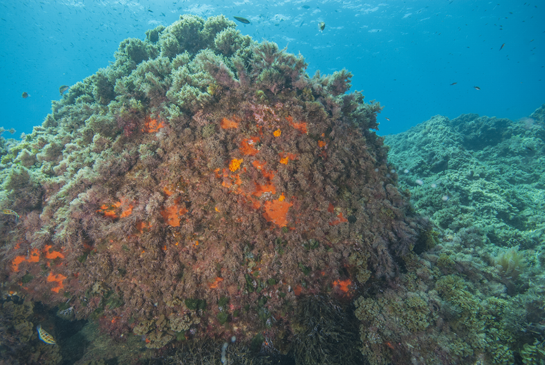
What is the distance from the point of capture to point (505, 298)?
16.1 feet

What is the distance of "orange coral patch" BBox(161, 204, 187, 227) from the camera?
15.8 ft

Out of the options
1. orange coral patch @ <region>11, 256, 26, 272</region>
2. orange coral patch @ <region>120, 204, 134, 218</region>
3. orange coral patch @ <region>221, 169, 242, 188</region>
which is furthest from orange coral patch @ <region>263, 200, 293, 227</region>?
orange coral patch @ <region>11, 256, 26, 272</region>

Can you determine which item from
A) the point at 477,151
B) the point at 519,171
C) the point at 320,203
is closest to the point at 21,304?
the point at 320,203

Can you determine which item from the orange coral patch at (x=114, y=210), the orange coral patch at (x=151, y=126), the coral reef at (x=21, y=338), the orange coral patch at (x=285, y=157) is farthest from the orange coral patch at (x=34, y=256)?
the orange coral patch at (x=285, y=157)

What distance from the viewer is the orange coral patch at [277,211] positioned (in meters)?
5.08

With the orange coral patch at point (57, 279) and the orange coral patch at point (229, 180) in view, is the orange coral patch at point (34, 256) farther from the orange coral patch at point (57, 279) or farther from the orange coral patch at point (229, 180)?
the orange coral patch at point (229, 180)

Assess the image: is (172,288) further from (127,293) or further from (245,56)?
(245,56)

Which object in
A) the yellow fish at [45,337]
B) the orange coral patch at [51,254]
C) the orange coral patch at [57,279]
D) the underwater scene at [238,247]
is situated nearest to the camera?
the underwater scene at [238,247]

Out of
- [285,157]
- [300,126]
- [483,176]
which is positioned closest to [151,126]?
[285,157]

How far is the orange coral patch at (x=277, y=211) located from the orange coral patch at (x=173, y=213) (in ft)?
6.25

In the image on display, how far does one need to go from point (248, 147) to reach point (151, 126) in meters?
2.56

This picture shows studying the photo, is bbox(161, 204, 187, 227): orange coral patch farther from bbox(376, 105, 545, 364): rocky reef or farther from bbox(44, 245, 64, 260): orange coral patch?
bbox(376, 105, 545, 364): rocky reef

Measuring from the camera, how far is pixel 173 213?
485 centimetres

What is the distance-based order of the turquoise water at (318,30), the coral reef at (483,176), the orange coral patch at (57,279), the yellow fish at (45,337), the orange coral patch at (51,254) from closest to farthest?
1. the orange coral patch at (51,254)
2. the yellow fish at (45,337)
3. the orange coral patch at (57,279)
4. the coral reef at (483,176)
5. the turquoise water at (318,30)
